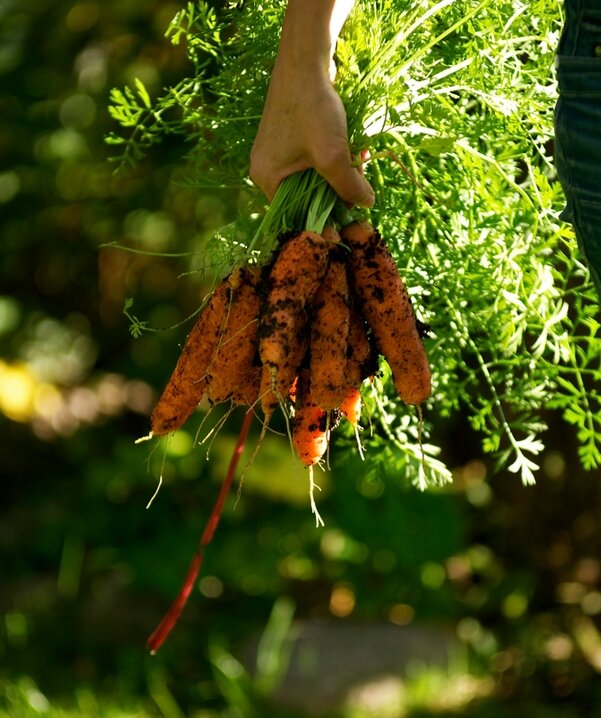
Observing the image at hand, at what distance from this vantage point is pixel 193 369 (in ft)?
5.19

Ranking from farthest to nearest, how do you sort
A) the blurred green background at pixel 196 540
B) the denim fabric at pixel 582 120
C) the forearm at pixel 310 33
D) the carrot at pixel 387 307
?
the blurred green background at pixel 196 540 < the carrot at pixel 387 307 < the forearm at pixel 310 33 < the denim fabric at pixel 582 120

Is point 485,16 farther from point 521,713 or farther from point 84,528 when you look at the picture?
point 84,528

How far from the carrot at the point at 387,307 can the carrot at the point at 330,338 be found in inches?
1.3

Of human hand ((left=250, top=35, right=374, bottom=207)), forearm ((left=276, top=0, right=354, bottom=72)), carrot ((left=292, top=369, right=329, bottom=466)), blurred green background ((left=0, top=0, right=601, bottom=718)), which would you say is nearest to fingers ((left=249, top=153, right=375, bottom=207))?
human hand ((left=250, top=35, right=374, bottom=207))

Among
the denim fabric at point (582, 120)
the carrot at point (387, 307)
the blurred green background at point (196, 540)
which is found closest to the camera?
the denim fabric at point (582, 120)

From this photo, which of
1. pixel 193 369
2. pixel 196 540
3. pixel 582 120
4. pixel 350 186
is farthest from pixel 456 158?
pixel 196 540

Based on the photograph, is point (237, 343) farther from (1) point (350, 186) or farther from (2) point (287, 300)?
(1) point (350, 186)

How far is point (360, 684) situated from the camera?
10.1ft

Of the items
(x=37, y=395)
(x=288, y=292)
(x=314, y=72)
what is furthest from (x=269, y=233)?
(x=37, y=395)

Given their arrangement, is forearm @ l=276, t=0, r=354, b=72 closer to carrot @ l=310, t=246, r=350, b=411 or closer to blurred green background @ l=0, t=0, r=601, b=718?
carrot @ l=310, t=246, r=350, b=411

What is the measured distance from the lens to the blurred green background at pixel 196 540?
3.13 metres

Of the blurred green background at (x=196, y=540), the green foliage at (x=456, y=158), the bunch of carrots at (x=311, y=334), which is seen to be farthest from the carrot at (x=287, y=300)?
the blurred green background at (x=196, y=540)

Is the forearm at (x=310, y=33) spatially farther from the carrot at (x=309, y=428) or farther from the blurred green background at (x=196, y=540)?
the blurred green background at (x=196, y=540)

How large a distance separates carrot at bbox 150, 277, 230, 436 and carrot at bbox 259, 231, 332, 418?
0.32 feet
